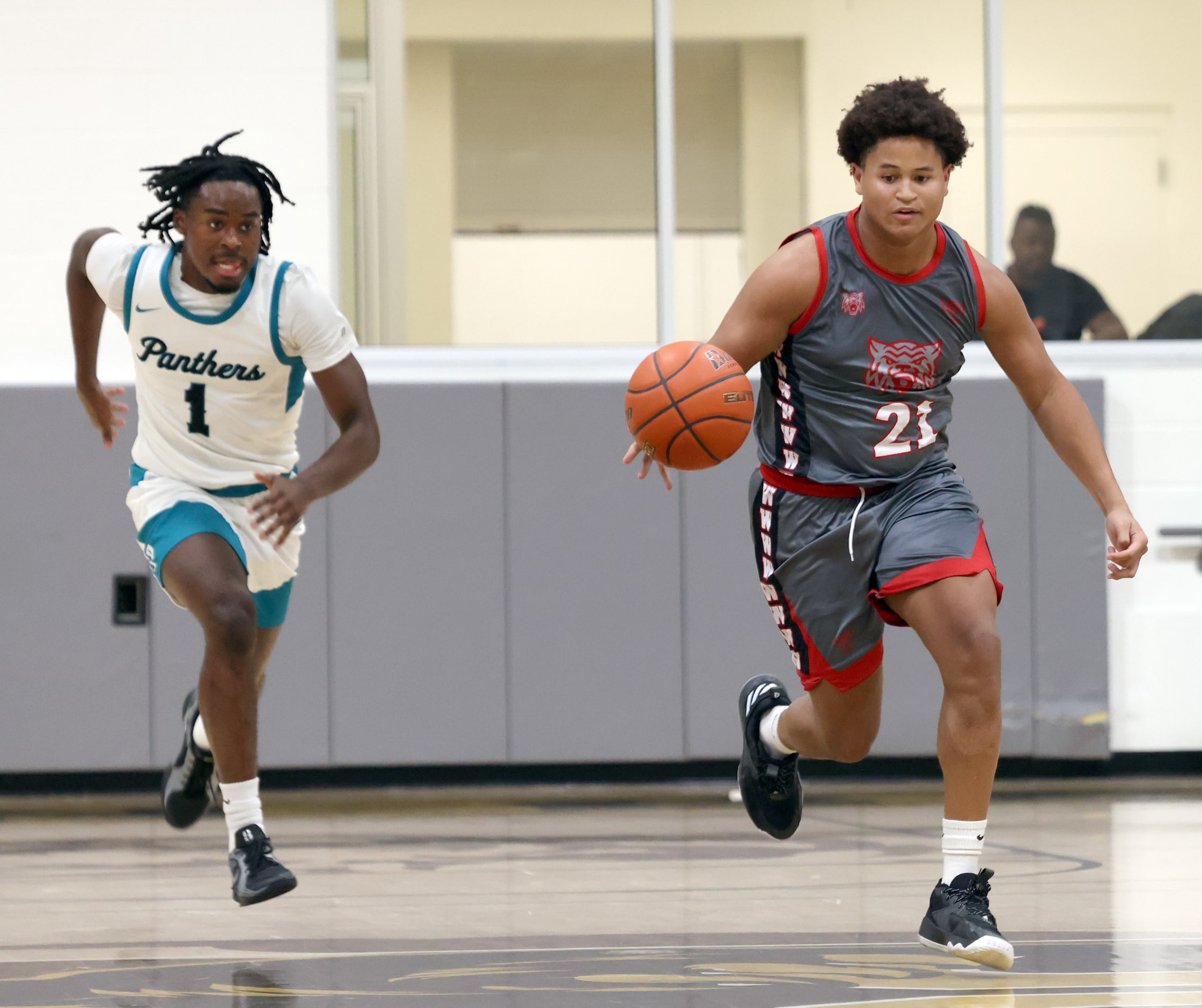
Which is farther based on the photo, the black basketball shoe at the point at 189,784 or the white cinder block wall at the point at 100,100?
the white cinder block wall at the point at 100,100

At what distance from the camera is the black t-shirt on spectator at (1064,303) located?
720 centimetres

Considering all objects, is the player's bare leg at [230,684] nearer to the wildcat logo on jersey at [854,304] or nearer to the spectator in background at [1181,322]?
the wildcat logo on jersey at [854,304]

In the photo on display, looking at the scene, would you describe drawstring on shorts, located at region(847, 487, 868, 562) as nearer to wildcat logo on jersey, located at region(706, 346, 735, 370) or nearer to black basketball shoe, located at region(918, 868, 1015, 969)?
wildcat logo on jersey, located at region(706, 346, 735, 370)

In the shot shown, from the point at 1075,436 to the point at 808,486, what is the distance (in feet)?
1.95

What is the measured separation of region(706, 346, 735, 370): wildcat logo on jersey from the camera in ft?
11.5

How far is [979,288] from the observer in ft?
11.6

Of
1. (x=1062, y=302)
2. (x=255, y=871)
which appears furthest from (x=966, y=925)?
(x=1062, y=302)

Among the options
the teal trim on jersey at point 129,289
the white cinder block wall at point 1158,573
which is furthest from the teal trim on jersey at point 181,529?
the white cinder block wall at point 1158,573

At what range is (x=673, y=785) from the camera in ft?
23.0

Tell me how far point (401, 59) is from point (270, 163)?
29.1 inches

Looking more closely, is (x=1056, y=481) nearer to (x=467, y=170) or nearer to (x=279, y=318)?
(x=467, y=170)

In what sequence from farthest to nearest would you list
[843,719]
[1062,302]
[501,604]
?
[1062,302] < [501,604] < [843,719]

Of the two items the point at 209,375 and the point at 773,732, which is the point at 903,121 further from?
the point at 209,375

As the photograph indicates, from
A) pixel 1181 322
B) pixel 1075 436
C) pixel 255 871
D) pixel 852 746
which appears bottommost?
pixel 255 871
